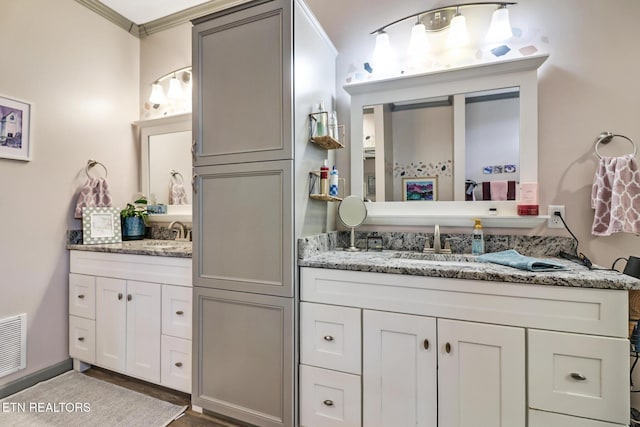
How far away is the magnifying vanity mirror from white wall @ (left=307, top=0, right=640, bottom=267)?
804 mm

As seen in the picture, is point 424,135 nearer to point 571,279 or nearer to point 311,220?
point 311,220

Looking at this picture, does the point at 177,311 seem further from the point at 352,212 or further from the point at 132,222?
the point at 352,212

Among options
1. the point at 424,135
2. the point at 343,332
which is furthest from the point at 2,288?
the point at 424,135

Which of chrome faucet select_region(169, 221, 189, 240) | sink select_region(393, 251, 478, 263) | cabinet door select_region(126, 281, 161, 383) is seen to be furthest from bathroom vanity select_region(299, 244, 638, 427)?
chrome faucet select_region(169, 221, 189, 240)

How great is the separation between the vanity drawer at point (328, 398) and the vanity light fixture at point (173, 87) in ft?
8.06

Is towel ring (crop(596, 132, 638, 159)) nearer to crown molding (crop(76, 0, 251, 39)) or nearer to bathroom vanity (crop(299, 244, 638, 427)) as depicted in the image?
bathroom vanity (crop(299, 244, 638, 427))

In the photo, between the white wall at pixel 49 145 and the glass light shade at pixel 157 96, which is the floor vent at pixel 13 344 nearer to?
the white wall at pixel 49 145

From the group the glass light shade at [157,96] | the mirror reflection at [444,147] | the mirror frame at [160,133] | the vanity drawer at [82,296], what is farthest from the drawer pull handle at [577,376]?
the glass light shade at [157,96]

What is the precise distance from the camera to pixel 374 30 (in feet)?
6.77

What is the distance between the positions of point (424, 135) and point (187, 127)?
1.94 meters

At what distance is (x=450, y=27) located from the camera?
1844 millimetres

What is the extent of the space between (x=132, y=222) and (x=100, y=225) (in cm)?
23

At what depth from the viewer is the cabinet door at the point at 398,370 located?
1.32 metres

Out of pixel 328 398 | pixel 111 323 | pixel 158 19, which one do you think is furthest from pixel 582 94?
pixel 158 19
